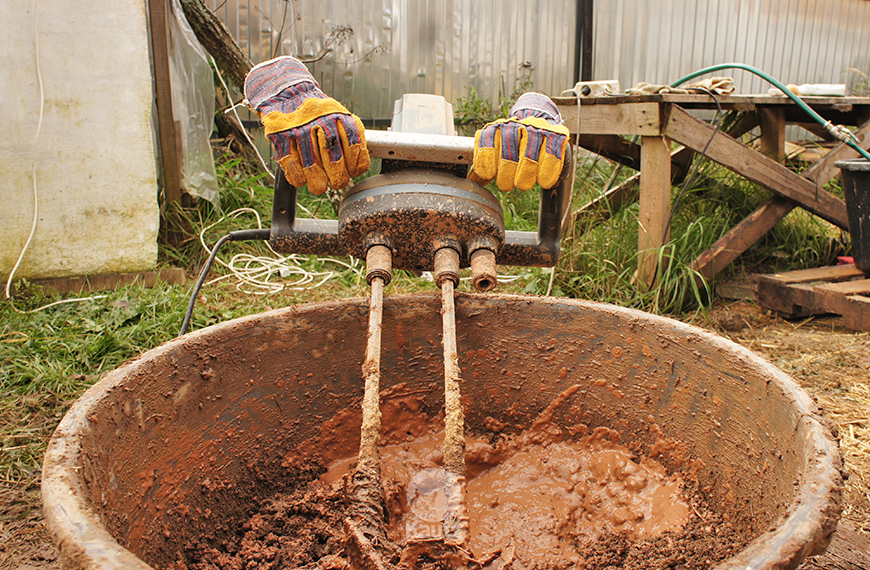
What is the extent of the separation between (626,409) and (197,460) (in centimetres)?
95

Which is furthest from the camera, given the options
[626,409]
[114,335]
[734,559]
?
[114,335]

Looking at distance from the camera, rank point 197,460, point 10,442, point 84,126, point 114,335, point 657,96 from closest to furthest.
Answer: point 197,460, point 10,442, point 114,335, point 657,96, point 84,126

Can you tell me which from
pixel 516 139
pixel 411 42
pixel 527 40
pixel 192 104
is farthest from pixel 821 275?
pixel 192 104

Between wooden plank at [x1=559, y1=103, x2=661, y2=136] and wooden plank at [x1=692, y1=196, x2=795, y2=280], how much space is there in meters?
0.65

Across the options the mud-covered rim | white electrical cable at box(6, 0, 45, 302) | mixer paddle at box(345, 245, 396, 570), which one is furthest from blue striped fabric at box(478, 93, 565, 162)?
white electrical cable at box(6, 0, 45, 302)

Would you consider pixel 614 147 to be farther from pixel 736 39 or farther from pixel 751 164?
pixel 736 39

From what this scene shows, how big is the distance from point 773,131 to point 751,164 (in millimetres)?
507

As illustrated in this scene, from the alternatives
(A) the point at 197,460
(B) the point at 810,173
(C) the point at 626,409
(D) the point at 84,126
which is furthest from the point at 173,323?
(B) the point at 810,173

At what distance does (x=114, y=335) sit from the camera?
2.23 m

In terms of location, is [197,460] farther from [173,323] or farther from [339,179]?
[173,323]

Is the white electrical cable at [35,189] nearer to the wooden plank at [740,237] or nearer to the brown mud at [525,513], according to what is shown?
the brown mud at [525,513]

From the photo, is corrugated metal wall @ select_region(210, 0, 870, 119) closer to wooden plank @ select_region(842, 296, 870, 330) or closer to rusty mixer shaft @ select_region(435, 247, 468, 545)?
wooden plank @ select_region(842, 296, 870, 330)

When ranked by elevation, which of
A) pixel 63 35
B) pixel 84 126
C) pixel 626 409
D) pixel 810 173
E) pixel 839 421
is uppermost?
pixel 63 35

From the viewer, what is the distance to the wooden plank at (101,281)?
2.66 metres
